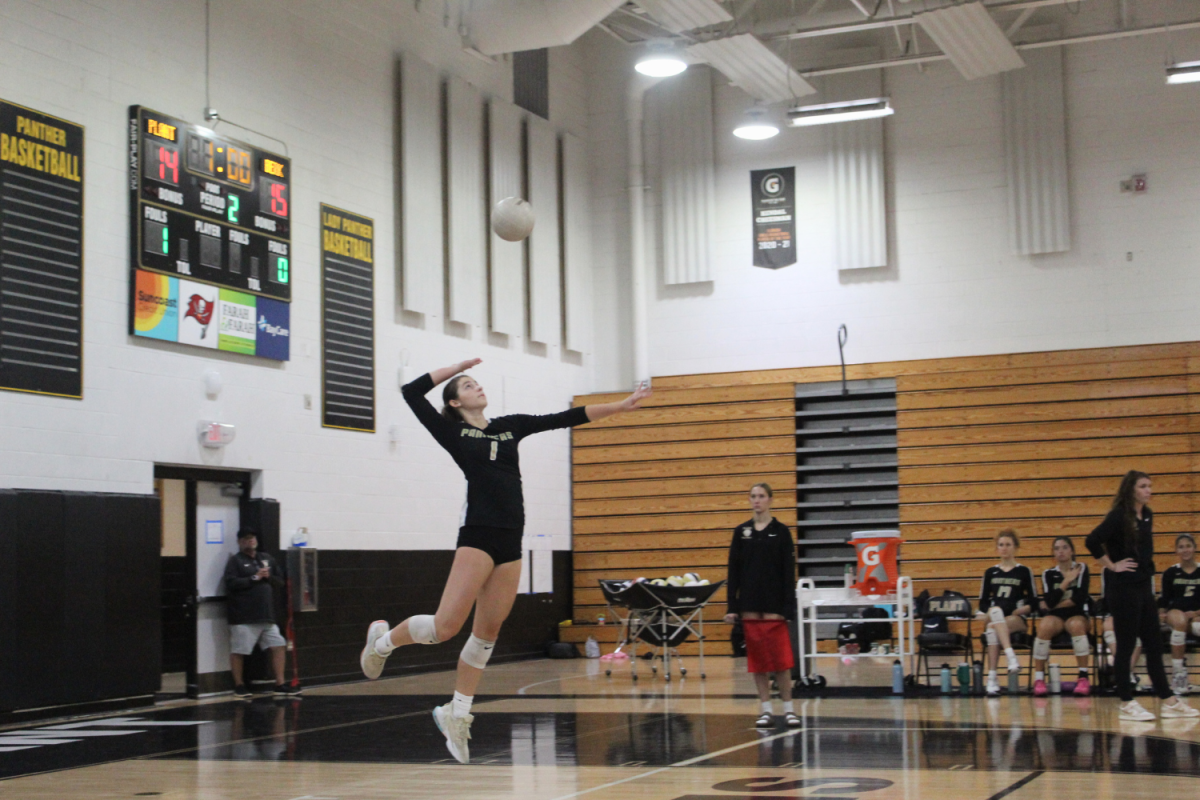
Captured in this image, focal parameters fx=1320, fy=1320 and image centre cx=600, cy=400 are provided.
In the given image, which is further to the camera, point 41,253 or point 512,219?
point 41,253

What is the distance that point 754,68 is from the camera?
16.3 meters

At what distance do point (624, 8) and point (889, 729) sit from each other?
1155 cm

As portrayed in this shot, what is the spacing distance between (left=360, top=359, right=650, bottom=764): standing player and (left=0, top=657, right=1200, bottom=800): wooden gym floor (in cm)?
53

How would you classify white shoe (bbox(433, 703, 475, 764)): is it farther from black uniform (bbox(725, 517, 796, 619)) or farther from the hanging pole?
the hanging pole

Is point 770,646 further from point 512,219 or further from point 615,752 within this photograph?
point 512,219

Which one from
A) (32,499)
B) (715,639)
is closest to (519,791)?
(32,499)

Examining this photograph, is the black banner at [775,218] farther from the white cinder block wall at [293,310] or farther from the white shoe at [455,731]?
the white shoe at [455,731]

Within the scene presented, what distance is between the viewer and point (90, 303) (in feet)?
35.9

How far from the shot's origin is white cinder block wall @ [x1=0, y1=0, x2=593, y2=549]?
35.6 feet

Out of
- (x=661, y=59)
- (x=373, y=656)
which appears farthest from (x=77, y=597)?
(x=661, y=59)

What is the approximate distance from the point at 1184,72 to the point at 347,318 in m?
9.24

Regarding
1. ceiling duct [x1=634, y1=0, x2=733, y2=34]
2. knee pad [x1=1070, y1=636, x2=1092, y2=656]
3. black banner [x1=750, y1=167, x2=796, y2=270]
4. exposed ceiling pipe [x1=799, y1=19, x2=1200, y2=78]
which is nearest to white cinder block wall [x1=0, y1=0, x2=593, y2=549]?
ceiling duct [x1=634, y1=0, x2=733, y2=34]

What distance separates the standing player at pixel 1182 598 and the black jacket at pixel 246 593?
7916 millimetres

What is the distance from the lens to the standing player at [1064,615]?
1073 cm
